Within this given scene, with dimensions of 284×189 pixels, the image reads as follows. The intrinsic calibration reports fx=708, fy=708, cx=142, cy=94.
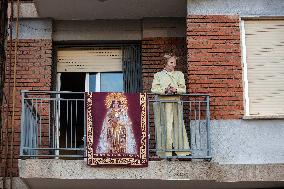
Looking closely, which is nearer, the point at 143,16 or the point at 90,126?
the point at 90,126

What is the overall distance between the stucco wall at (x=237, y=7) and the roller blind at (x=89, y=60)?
82.0 inches

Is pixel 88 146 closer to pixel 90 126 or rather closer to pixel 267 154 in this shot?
pixel 90 126

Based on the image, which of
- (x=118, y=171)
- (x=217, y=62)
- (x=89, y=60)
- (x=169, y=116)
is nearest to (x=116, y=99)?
(x=169, y=116)

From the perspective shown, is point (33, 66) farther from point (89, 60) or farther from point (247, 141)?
point (247, 141)

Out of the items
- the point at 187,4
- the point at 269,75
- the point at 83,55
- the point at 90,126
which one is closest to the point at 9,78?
the point at 83,55

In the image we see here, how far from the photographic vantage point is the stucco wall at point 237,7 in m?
12.3

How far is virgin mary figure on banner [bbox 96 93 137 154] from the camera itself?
1115 centimetres

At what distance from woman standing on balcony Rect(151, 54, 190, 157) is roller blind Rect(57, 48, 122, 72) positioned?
2.08 metres

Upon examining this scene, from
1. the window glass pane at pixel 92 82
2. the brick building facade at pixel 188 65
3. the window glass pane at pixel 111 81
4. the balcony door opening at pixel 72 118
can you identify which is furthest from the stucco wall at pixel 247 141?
the window glass pane at pixel 92 82

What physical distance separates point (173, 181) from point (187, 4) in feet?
10.4

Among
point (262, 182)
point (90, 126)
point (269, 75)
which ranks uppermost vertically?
point (269, 75)

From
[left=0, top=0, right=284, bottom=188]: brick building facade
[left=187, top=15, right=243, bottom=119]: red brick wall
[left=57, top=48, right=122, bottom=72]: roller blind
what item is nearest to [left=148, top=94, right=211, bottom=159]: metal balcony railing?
[left=0, top=0, right=284, bottom=188]: brick building facade

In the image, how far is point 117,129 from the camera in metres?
11.2

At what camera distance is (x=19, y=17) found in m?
13.4
